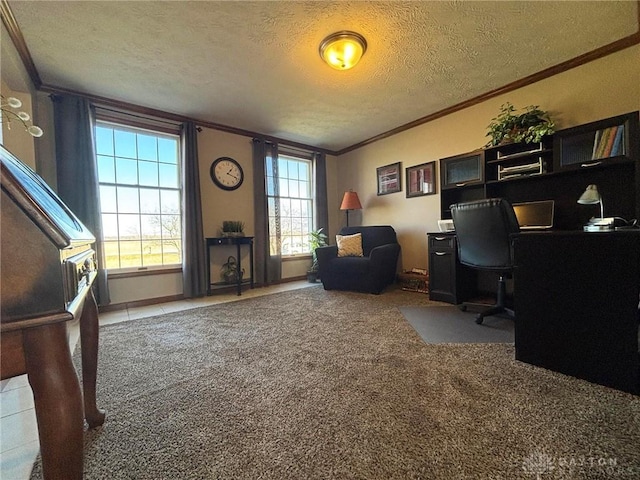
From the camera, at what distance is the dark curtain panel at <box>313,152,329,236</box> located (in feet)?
15.4

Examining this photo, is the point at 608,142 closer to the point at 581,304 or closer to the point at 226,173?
the point at 581,304

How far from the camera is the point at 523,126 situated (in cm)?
253

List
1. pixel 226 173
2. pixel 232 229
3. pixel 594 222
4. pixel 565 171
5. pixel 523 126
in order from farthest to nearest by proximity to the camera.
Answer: pixel 226 173 → pixel 232 229 → pixel 523 126 → pixel 565 171 → pixel 594 222

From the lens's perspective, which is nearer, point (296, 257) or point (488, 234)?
point (488, 234)

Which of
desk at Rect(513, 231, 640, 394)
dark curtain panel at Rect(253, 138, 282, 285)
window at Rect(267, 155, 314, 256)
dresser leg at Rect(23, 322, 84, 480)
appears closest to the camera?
dresser leg at Rect(23, 322, 84, 480)

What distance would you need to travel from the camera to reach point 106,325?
236 cm

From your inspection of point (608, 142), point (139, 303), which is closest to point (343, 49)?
point (608, 142)

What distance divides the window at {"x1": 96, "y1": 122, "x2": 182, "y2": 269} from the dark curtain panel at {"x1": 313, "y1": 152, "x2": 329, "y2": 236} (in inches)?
88.4

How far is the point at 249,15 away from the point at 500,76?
2.53m

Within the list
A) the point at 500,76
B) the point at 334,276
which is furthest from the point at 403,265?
the point at 500,76

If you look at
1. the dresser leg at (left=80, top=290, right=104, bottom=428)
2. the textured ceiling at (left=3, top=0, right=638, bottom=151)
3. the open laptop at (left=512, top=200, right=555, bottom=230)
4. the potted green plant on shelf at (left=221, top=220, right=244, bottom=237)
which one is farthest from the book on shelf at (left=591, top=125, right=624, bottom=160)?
the potted green plant on shelf at (left=221, top=220, right=244, bottom=237)

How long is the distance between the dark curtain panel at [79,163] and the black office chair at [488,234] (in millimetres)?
3694

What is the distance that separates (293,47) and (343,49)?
0.42 m

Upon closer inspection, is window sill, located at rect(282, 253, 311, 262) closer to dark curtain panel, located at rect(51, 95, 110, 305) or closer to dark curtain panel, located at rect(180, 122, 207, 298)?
dark curtain panel, located at rect(180, 122, 207, 298)
